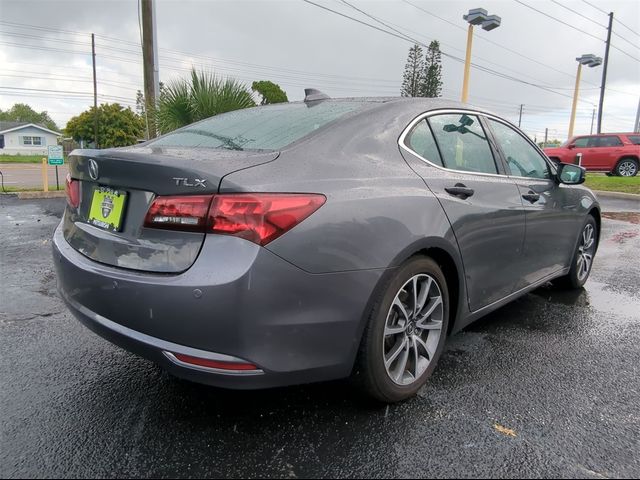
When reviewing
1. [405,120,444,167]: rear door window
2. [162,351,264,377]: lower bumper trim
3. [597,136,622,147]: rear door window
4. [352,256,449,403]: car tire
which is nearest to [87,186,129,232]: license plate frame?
[162,351,264,377]: lower bumper trim

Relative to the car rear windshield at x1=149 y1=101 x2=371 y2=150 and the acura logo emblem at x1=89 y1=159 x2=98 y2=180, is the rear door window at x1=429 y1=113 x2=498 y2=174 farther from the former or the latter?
the acura logo emblem at x1=89 y1=159 x2=98 y2=180

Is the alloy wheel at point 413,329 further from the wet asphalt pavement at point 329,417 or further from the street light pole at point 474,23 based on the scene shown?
the street light pole at point 474,23

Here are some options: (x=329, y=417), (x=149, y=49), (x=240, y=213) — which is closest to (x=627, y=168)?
(x=149, y=49)

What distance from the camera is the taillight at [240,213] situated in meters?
1.85

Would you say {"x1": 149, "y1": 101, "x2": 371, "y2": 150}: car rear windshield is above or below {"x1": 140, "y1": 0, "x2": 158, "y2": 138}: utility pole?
below

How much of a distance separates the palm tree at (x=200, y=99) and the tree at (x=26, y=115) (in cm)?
12371

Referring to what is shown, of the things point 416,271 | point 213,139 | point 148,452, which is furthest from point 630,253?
point 148,452

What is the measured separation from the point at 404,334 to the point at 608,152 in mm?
18647

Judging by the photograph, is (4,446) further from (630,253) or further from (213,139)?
(630,253)

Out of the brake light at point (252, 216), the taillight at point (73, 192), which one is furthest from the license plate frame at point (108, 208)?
the brake light at point (252, 216)

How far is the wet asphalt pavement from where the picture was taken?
6.47ft

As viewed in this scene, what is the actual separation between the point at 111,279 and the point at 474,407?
6.05ft

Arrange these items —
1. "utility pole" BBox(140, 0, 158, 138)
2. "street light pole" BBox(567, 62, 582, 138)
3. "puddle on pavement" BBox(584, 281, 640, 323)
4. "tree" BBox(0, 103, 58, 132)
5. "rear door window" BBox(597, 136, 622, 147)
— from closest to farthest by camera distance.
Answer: "puddle on pavement" BBox(584, 281, 640, 323)
"utility pole" BBox(140, 0, 158, 138)
"rear door window" BBox(597, 136, 622, 147)
"street light pole" BBox(567, 62, 582, 138)
"tree" BBox(0, 103, 58, 132)

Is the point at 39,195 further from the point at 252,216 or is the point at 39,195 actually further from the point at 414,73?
the point at 414,73
